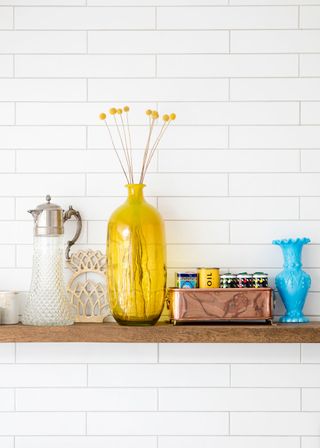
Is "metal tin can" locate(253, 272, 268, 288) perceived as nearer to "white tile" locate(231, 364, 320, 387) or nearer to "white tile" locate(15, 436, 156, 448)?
"white tile" locate(231, 364, 320, 387)

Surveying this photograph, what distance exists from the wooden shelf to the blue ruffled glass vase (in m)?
0.14

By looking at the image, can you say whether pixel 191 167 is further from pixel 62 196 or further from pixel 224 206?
pixel 62 196

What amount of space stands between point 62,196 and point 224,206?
0.54 m

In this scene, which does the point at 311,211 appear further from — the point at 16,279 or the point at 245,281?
the point at 16,279

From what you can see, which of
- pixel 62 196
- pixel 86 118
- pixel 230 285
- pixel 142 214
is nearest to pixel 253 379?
pixel 230 285

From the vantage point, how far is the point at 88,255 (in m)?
2.22

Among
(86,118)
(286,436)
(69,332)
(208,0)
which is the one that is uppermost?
(208,0)

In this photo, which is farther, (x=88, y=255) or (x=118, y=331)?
(x=88, y=255)

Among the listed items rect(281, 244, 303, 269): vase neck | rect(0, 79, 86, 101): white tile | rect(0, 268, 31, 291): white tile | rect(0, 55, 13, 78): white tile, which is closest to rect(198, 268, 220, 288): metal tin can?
rect(281, 244, 303, 269): vase neck

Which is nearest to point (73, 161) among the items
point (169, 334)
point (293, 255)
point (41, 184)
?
point (41, 184)

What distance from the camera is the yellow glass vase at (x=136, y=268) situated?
204cm

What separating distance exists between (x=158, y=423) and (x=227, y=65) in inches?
47.9

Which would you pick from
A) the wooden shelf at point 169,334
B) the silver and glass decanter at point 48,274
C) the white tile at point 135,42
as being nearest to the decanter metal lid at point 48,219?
the silver and glass decanter at point 48,274

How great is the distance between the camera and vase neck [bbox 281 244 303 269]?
84.2 inches
